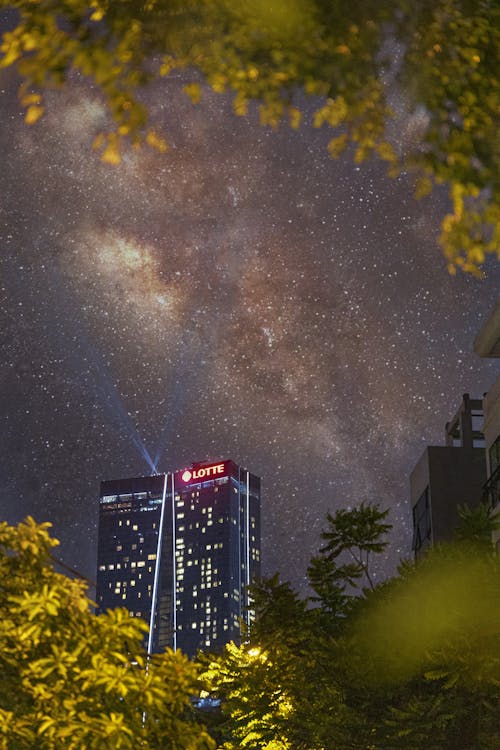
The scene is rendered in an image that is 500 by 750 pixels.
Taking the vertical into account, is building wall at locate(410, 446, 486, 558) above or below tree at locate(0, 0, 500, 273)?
above

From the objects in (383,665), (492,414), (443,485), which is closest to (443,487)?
(443,485)

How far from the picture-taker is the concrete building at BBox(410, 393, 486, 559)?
170 feet

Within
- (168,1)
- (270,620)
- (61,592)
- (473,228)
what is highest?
(270,620)

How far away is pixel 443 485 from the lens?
5284cm

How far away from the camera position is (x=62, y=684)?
6.77 meters

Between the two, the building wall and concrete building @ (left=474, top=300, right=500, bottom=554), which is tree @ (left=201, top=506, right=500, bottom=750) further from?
the building wall

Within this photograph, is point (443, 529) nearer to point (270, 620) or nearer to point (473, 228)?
point (270, 620)

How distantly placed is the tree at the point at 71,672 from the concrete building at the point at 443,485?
44.1 metres

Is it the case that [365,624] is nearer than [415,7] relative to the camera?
No

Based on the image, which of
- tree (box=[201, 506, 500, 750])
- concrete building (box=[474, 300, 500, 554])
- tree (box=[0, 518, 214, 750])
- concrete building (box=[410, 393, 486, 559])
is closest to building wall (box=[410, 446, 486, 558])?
concrete building (box=[410, 393, 486, 559])

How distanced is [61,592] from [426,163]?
147 inches

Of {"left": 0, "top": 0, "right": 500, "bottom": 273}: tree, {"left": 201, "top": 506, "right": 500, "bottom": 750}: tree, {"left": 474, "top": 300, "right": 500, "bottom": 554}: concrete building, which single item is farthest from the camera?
{"left": 474, "top": 300, "right": 500, "bottom": 554}: concrete building

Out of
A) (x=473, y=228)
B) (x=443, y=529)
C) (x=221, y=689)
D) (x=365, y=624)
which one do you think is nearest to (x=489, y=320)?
(x=365, y=624)

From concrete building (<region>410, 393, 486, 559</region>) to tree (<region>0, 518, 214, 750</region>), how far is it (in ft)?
145
